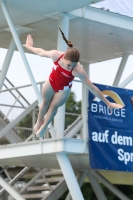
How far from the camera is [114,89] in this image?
2097 cm

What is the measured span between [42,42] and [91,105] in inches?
238

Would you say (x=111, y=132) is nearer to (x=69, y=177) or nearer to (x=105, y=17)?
(x=69, y=177)

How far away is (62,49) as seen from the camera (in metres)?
21.8

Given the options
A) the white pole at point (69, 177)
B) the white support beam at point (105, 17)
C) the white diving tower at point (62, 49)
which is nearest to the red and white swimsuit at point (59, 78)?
the white diving tower at point (62, 49)

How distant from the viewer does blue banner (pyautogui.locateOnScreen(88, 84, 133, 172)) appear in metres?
20.2

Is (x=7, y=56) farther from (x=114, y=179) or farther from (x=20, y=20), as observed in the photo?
(x=114, y=179)

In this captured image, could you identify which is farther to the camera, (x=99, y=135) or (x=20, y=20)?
(x=20, y=20)

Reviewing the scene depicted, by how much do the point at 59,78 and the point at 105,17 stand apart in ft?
33.0

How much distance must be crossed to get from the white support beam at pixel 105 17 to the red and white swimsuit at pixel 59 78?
9164mm

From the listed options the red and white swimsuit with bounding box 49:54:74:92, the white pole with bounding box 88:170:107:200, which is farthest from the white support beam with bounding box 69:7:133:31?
the red and white swimsuit with bounding box 49:54:74:92

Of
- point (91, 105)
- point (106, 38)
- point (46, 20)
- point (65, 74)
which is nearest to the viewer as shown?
point (65, 74)

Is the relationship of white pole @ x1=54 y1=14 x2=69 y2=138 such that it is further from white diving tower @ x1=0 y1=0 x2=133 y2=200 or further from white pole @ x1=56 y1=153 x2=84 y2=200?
white pole @ x1=56 y1=153 x2=84 y2=200

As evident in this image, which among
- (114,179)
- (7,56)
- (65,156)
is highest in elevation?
(7,56)

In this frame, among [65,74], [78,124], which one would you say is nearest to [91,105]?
[78,124]
